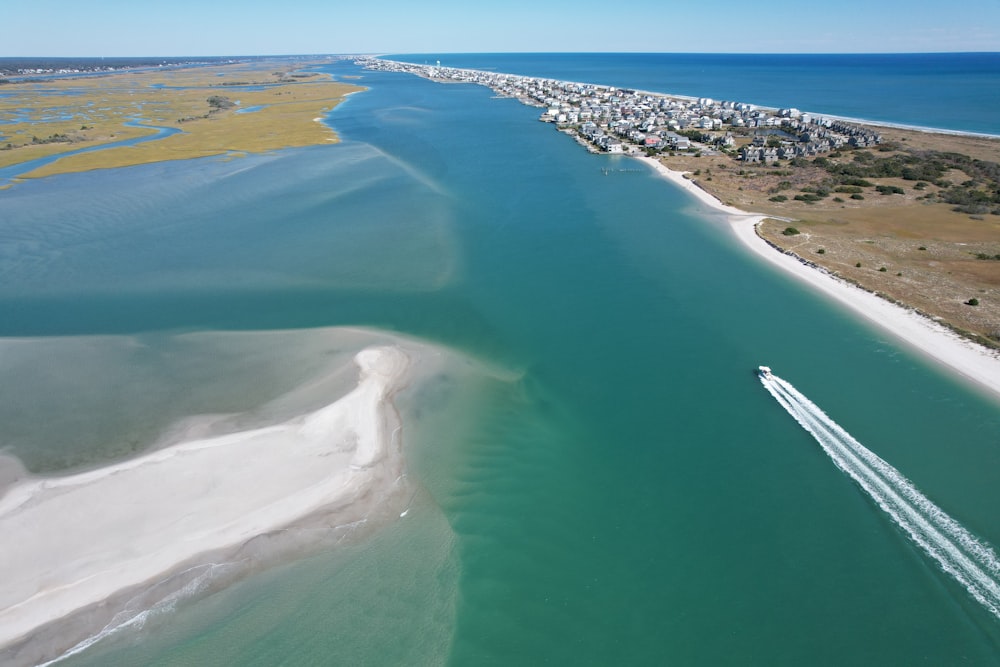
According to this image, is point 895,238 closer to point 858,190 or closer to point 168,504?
point 858,190

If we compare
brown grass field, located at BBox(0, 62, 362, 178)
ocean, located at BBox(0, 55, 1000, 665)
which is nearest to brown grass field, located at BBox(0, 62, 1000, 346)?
brown grass field, located at BBox(0, 62, 362, 178)

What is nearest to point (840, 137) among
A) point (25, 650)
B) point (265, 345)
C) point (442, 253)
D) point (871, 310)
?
point (871, 310)

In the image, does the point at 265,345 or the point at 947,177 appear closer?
the point at 265,345

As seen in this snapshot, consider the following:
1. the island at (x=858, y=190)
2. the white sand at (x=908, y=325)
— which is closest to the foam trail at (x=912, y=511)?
the white sand at (x=908, y=325)

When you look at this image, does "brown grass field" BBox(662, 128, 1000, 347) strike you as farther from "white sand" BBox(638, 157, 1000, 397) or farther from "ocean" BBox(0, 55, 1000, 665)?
"ocean" BBox(0, 55, 1000, 665)

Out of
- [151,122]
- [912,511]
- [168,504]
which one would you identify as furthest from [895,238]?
[151,122]

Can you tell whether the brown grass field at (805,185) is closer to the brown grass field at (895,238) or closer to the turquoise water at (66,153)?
the brown grass field at (895,238)

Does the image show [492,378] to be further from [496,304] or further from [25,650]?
[25,650]
